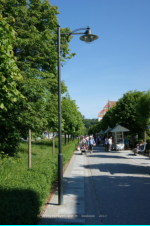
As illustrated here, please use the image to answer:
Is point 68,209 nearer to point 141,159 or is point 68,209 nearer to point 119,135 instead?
point 141,159

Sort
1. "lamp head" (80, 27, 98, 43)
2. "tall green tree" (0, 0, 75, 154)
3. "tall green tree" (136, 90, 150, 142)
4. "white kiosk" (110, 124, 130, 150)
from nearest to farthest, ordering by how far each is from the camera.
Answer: "lamp head" (80, 27, 98, 43) < "tall green tree" (0, 0, 75, 154) < "tall green tree" (136, 90, 150, 142) < "white kiosk" (110, 124, 130, 150)

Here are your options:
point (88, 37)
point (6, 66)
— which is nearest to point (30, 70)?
point (88, 37)

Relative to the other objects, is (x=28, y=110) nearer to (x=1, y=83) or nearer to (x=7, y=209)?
(x=1, y=83)

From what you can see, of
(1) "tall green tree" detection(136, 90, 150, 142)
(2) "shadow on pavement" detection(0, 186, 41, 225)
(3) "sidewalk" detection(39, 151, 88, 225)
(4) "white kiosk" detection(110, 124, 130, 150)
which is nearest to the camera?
(2) "shadow on pavement" detection(0, 186, 41, 225)

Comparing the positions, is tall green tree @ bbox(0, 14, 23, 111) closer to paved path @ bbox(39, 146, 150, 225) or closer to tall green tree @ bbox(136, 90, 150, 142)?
paved path @ bbox(39, 146, 150, 225)

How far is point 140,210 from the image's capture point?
5.70 metres

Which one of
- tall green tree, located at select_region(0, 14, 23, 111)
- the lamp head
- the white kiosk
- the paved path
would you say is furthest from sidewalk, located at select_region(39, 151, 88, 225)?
the white kiosk

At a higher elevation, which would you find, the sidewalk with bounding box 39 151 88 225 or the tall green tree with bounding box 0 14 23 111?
the tall green tree with bounding box 0 14 23 111

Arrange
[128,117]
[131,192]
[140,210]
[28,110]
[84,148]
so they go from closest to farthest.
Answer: [140,210], [131,192], [28,110], [84,148], [128,117]

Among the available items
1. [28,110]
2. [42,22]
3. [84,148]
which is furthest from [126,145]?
[28,110]

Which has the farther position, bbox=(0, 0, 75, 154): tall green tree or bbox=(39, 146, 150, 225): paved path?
bbox=(0, 0, 75, 154): tall green tree

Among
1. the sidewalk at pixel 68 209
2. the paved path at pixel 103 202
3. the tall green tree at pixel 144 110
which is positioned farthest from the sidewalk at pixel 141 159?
the sidewalk at pixel 68 209

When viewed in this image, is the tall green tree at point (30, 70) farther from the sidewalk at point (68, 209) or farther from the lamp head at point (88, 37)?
the sidewalk at point (68, 209)

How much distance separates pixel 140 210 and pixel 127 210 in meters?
0.32
